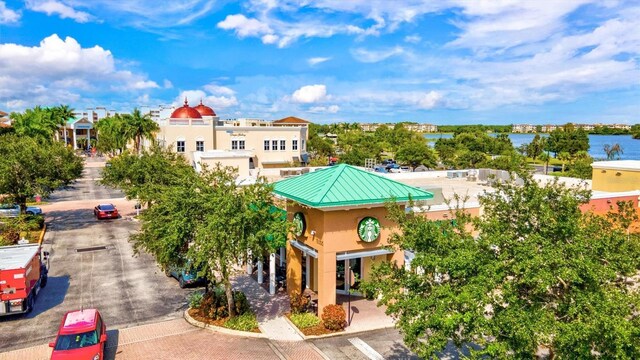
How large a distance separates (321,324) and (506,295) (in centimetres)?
1065

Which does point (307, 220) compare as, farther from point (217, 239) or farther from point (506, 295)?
point (506, 295)

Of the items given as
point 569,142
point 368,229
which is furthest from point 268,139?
point 569,142

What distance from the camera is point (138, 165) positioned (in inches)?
1464

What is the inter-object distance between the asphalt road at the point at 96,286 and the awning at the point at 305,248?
6081 mm

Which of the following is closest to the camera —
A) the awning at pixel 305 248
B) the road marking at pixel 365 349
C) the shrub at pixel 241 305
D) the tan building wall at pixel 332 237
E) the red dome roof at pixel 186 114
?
the road marking at pixel 365 349

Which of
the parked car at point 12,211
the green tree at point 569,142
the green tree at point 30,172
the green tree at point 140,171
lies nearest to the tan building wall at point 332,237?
the green tree at point 140,171

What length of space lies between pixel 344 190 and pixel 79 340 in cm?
1127

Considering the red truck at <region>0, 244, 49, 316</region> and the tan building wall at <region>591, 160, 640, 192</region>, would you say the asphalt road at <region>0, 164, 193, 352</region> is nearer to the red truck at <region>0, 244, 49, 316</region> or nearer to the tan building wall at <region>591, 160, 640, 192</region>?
the red truck at <region>0, 244, 49, 316</region>

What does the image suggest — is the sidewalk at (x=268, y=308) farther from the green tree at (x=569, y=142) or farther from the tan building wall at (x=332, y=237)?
the green tree at (x=569, y=142)

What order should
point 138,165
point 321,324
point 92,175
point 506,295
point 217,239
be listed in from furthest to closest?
point 92,175
point 138,165
point 321,324
point 217,239
point 506,295

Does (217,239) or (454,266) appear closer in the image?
(454,266)

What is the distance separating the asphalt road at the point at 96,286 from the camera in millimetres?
19766

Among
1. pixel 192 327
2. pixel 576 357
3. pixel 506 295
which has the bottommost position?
pixel 192 327

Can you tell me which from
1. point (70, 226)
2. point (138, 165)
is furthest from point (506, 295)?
point (70, 226)
